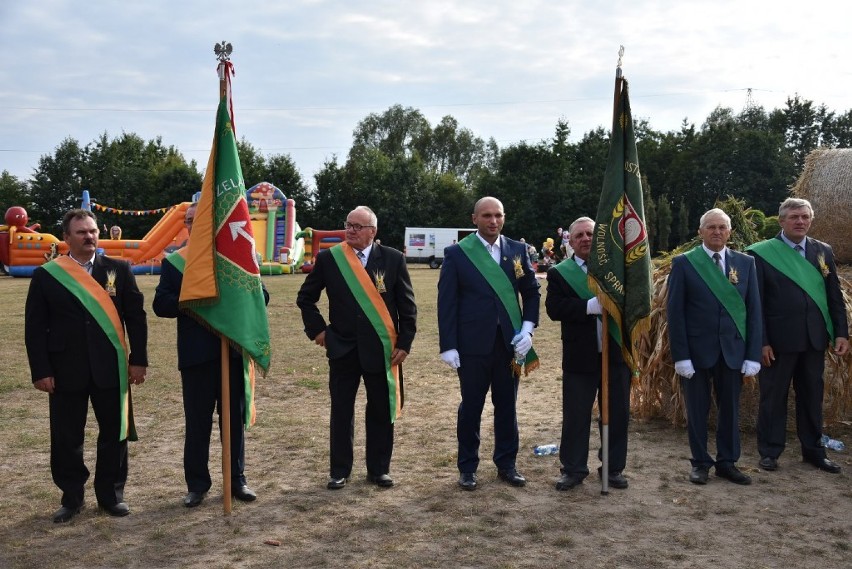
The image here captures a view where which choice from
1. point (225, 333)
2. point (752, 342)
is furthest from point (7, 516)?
point (752, 342)

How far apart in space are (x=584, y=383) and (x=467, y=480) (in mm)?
1090

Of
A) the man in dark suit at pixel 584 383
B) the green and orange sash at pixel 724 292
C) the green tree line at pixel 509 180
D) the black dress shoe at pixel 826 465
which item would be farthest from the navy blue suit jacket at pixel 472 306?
the green tree line at pixel 509 180

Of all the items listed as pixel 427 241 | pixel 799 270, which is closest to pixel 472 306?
pixel 799 270

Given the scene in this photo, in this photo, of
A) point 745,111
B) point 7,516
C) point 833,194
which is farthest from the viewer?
point 745,111

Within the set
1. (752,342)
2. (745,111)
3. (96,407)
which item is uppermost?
(745,111)

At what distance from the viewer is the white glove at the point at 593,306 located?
19.2ft

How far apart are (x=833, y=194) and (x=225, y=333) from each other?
692 centimetres

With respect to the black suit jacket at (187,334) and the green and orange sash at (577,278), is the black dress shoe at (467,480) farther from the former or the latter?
the black suit jacket at (187,334)

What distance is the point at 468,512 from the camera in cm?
532

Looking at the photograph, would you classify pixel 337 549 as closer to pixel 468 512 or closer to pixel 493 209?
pixel 468 512

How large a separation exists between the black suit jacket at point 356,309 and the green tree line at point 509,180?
1778 inches

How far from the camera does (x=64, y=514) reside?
517 centimetres

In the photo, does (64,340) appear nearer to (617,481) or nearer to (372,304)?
(372,304)

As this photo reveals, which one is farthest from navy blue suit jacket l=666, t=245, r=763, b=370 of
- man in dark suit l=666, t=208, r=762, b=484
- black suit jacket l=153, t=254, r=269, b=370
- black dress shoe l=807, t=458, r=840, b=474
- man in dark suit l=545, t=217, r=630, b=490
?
black suit jacket l=153, t=254, r=269, b=370
